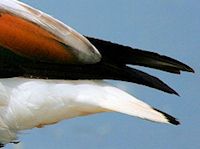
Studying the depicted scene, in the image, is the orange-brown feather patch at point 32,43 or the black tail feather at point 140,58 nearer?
the orange-brown feather patch at point 32,43

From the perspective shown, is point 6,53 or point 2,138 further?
point 2,138

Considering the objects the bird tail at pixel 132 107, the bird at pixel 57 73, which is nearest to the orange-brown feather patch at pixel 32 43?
the bird at pixel 57 73

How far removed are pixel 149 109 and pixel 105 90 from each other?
0.44 ft

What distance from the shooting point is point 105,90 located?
2295 millimetres

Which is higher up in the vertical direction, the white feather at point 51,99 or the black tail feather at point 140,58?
the black tail feather at point 140,58

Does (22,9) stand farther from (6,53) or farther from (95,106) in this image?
(95,106)

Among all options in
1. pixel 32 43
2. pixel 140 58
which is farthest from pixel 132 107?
pixel 32 43

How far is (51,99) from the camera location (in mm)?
2324

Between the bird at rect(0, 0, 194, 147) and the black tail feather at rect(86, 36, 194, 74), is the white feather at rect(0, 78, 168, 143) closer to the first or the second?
the bird at rect(0, 0, 194, 147)

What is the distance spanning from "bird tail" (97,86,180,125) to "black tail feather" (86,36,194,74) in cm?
14

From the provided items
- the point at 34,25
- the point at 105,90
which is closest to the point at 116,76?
the point at 105,90

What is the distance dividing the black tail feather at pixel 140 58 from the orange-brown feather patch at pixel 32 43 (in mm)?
159

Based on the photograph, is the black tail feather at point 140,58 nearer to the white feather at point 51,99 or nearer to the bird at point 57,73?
the bird at point 57,73

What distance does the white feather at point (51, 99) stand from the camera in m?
2.28
